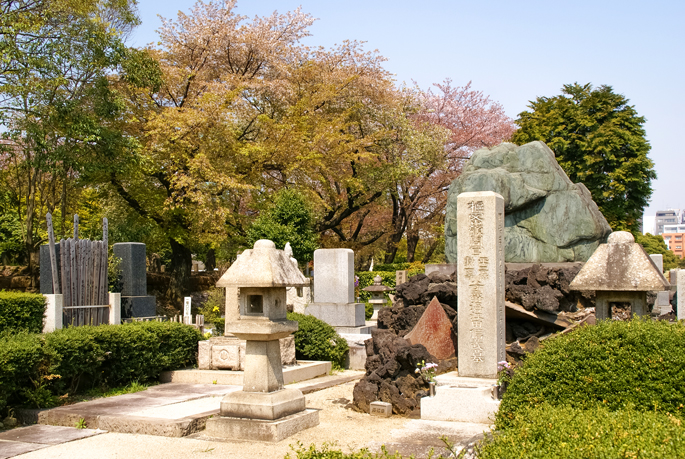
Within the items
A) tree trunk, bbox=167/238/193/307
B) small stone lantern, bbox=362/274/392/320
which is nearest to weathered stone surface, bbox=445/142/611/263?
small stone lantern, bbox=362/274/392/320

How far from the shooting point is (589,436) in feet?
12.4

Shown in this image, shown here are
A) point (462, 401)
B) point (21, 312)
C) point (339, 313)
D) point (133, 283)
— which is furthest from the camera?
point (339, 313)

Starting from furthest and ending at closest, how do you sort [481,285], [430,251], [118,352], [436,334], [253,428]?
[430,251] < [436,334] < [118,352] < [481,285] < [253,428]

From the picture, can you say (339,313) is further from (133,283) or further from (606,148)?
(606,148)

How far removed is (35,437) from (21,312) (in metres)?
3.18

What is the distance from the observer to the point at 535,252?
1368 centimetres

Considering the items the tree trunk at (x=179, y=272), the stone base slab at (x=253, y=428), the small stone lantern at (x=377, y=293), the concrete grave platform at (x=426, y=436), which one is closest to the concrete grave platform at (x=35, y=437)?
the stone base slab at (x=253, y=428)

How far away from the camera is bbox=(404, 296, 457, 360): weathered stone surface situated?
9648 millimetres

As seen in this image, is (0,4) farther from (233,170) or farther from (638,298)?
(638,298)

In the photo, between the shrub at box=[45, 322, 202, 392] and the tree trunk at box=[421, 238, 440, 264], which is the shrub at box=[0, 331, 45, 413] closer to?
the shrub at box=[45, 322, 202, 392]

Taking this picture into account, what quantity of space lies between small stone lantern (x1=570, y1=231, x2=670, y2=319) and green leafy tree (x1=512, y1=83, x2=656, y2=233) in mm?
21897

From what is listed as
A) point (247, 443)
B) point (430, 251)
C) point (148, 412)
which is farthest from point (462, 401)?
point (430, 251)

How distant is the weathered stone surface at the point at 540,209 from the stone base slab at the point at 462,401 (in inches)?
250

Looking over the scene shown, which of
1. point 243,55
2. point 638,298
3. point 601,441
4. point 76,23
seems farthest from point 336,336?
point 243,55
